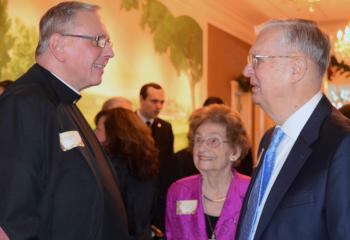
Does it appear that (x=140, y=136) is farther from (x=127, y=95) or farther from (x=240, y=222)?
(x=127, y=95)

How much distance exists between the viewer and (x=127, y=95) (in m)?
5.77

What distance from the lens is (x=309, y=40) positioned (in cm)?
153

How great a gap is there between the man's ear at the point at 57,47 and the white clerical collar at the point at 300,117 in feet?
3.03

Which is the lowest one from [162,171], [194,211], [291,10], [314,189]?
[162,171]

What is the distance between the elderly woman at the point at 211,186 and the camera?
2.36 m

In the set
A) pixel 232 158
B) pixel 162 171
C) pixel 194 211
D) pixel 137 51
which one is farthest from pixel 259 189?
pixel 137 51

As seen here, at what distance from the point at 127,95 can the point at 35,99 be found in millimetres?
4113

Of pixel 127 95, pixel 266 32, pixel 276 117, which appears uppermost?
pixel 266 32

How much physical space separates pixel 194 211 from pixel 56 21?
1154mm

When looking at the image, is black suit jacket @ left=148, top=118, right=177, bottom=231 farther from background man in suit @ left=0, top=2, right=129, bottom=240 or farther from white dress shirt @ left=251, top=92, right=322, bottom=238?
white dress shirt @ left=251, top=92, right=322, bottom=238

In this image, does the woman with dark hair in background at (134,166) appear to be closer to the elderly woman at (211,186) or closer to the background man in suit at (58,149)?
the elderly woman at (211,186)

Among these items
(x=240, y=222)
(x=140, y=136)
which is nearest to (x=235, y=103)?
(x=140, y=136)

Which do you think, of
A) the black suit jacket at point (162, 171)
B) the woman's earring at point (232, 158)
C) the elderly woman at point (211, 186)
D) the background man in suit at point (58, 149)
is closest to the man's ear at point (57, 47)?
the background man in suit at point (58, 149)

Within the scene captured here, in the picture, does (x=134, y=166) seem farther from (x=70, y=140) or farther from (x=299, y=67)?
(x=299, y=67)
